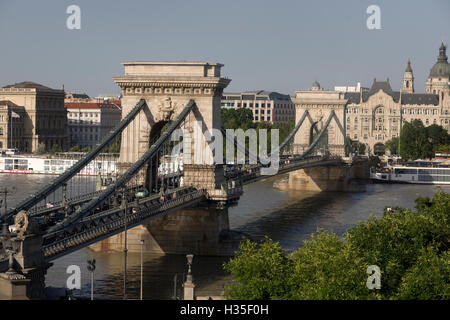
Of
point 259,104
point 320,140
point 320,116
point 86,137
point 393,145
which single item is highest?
point 259,104

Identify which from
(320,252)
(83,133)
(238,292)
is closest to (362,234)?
(320,252)

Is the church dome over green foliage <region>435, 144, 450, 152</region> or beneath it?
over

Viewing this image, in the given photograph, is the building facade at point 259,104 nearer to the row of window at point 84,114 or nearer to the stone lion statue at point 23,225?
the row of window at point 84,114

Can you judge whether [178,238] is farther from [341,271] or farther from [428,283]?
[428,283]

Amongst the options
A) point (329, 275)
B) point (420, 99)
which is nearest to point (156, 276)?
point (329, 275)

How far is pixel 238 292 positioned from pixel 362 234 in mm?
7695

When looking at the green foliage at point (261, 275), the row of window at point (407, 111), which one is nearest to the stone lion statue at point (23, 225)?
the green foliage at point (261, 275)

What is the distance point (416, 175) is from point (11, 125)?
1873 inches

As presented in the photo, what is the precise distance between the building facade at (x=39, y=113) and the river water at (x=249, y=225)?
2634cm

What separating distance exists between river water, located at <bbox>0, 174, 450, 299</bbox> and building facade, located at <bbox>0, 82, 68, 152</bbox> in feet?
86.4

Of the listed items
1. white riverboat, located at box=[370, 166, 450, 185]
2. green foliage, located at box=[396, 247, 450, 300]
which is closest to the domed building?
white riverboat, located at box=[370, 166, 450, 185]

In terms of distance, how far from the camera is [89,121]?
132 metres

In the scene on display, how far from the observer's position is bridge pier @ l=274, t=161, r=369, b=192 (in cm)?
8150

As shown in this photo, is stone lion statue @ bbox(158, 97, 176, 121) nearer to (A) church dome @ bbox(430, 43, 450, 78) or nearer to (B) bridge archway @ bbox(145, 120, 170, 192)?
(B) bridge archway @ bbox(145, 120, 170, 192)
